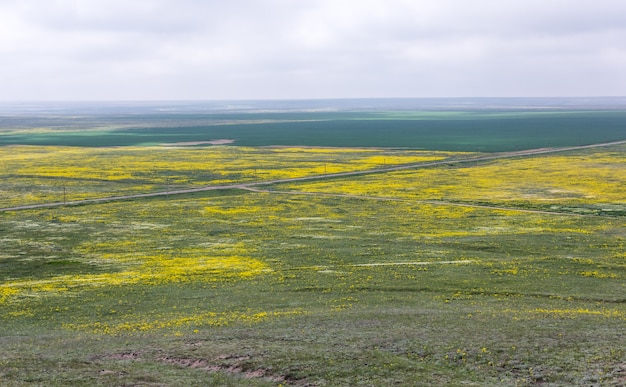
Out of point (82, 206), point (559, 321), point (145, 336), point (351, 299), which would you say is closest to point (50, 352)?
point (145, 336)

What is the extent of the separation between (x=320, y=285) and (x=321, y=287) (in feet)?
2.27

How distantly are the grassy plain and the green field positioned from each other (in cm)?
18

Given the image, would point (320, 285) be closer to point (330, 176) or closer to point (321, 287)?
point (321, 287)

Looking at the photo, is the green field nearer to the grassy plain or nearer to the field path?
the grassy plain

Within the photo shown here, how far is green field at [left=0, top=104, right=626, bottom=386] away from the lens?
117 feet

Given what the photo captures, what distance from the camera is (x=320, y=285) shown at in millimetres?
54375

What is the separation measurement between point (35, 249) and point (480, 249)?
42727mm

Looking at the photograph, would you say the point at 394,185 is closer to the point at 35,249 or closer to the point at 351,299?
the point at 35,249

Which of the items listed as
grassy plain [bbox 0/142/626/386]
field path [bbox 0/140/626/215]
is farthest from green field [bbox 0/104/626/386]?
field path [bbox 0/140/626/215]

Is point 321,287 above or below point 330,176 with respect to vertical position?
below

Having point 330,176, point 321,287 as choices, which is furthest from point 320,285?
point 330,176

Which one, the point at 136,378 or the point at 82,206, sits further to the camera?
the point at 82,206

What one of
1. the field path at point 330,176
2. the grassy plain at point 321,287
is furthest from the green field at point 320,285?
the field path at point 330,176

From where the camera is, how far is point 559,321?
42750 millimetres
